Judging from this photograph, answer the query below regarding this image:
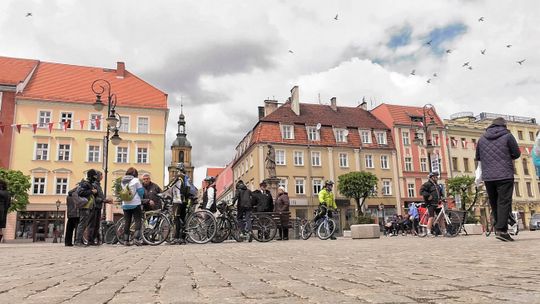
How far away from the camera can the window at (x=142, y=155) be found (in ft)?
136

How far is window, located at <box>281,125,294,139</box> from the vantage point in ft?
151

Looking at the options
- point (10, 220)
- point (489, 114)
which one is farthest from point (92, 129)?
point (489, 114)

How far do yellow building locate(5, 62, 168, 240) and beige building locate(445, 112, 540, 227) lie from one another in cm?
3346

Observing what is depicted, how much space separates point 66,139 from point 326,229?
33.1 m

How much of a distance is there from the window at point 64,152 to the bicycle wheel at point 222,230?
32.2 m

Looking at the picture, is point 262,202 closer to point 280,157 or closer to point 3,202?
point 3,202

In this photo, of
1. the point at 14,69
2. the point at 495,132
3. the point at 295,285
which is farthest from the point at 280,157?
the point at 295,285

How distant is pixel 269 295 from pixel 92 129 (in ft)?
137

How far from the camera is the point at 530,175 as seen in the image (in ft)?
184

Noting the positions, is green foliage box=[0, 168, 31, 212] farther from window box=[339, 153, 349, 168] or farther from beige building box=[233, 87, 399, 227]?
window box=[339, 153, 349, 168]

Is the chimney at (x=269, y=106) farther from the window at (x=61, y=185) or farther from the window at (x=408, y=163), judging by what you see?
the window at (x=61, y=185)

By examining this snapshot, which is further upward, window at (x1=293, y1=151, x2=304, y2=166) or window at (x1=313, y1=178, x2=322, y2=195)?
window at (x1=293, y1=151, x2=304, y2=166)

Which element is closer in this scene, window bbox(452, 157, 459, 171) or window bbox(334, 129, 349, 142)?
window bbox(334, 129, 349, 142)

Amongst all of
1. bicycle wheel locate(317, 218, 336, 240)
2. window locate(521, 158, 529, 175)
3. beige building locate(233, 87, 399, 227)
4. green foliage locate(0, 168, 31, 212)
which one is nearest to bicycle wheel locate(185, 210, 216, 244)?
bicycle wheel locate(317, 218, 336, 240)
